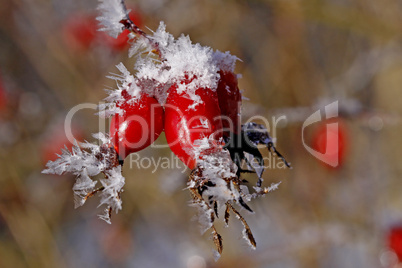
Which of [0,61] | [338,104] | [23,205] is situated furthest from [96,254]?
[338,104]

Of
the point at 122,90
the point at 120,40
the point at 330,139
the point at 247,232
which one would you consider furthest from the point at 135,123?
the point at 330,139

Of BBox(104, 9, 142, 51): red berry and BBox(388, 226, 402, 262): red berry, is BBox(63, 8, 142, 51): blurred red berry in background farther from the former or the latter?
BBox(388, 226, 402, 262): red berry

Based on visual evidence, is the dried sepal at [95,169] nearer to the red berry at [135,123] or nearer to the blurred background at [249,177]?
the red berry at [135,123]

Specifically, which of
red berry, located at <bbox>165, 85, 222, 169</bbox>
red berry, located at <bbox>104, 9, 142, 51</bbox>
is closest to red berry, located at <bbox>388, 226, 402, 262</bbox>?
red berry, located at <bbox>165, 85, 222, 169</bbox>

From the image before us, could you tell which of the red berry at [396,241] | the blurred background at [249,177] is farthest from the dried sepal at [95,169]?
the red berry at [396,241]

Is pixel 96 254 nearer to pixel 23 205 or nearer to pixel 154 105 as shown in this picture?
pixel 23 205

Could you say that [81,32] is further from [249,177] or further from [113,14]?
[113,14]
